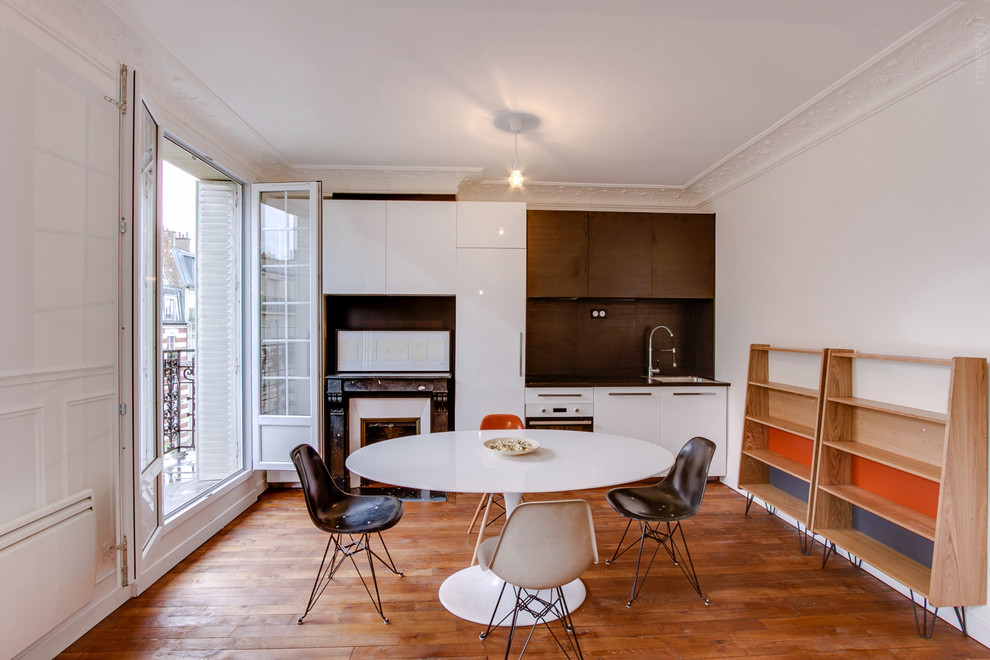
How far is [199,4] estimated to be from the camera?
198 cm

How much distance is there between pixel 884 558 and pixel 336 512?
2865 millimetres

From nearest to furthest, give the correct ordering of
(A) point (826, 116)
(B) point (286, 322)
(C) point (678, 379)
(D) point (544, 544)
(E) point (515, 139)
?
(D) point (544, 544) < (A) point (826, 116) < (E) point (515, 139) < (B) point (286, 322) < (C) point (678, 379)

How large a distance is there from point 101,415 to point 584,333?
3737 mm

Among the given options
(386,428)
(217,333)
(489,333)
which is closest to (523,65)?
(489,333)

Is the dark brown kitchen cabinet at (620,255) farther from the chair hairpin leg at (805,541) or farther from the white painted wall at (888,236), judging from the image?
the chair hairpin leg at (805,541)

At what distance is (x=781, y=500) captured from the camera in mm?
3229

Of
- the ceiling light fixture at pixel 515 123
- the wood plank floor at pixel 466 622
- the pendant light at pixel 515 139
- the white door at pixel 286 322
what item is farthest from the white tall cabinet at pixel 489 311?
the wood plank floor at pixel 466 622

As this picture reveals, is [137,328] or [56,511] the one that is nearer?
[56,511]

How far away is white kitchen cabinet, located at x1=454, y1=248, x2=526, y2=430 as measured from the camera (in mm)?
4082

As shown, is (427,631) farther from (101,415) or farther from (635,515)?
(101,415)

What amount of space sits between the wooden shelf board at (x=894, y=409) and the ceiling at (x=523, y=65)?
178cm

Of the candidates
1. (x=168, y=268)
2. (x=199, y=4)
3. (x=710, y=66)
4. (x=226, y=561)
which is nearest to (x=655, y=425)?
(x=710, y=66)

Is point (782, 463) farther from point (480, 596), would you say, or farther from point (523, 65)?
point (523, 65)

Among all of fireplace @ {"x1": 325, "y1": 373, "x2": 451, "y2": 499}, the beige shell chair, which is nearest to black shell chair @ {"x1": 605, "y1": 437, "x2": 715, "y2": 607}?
the beige shell chair
